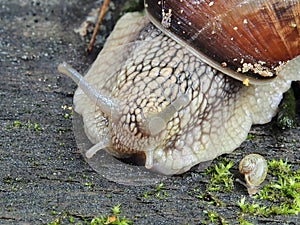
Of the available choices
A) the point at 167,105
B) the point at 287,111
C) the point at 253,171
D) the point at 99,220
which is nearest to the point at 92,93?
the point at 167,105

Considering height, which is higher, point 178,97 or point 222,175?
point 178,97

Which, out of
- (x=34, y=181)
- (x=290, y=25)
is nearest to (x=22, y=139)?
(x=34, y=181)

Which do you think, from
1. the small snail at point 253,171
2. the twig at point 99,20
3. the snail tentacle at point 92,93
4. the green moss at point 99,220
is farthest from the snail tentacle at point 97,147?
the twig at point 99,20

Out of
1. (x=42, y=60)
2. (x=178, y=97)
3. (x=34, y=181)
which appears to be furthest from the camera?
(x=42, y=60)

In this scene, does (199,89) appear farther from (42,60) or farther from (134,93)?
(42,60)

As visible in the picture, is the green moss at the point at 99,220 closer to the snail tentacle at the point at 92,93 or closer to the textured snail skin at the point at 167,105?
the textured snail skin at the point at 167,105

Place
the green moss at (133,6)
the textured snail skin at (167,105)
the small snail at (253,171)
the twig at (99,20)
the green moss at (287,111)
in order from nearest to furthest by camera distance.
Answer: the small snail at (253,171)
the textured snail skin at (167,105)
the green moss at (287,111)
the twig at (99,20)
the green moss at (133,6)

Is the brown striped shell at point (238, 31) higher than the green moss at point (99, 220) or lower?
higher
